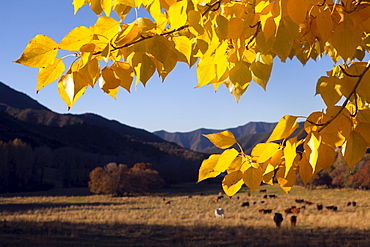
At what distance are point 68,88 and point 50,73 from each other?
0.27 ft

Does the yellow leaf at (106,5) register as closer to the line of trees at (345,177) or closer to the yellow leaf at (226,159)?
the yellow leaf at (226,159)

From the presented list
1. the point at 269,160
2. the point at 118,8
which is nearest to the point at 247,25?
the point at 269,160

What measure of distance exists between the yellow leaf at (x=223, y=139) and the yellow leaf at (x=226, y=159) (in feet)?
0.11

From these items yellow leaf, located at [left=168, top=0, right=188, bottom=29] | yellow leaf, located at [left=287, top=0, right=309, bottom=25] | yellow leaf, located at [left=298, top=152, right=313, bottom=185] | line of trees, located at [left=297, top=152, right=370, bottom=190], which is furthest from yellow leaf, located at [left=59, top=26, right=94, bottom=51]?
line of trees, located at [left=297, top=152, right=370, bottom=190]

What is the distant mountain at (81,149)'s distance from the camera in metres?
68.4

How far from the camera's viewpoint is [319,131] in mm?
1115

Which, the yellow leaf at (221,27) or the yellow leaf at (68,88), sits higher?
the yellow leaf at (221,27)

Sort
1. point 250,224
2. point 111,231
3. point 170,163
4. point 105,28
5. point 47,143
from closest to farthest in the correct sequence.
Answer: point 105,28
point 111,231
point 250,224
point 170,163
point 47,143

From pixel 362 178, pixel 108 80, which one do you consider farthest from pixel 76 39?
pixel 362 178

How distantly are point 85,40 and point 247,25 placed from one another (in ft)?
1.58

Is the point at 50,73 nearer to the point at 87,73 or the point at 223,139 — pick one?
the point at 87,73

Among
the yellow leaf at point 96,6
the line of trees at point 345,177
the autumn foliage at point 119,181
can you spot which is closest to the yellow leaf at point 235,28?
the yellow leaf at point 96,6

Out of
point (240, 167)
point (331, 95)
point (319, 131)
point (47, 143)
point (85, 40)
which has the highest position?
point (47, 143)

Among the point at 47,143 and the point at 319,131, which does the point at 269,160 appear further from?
the point at 47,143
